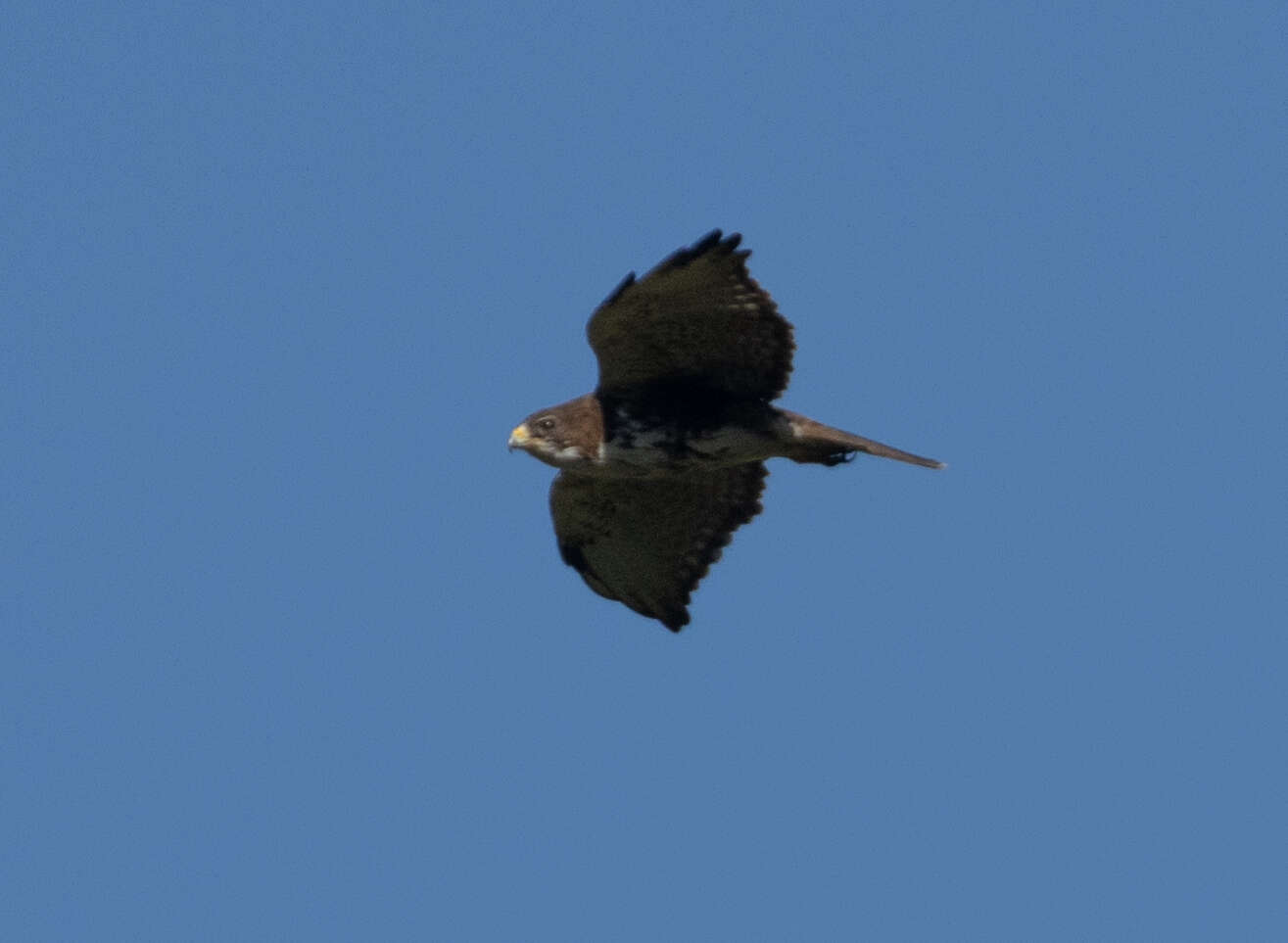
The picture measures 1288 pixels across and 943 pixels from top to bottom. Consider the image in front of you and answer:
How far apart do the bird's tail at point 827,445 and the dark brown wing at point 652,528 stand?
1.15 m

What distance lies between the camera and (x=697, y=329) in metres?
13.1

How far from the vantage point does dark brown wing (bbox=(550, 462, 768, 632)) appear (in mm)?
14484

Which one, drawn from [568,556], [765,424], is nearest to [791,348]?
[765,424]

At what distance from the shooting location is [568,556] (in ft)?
48.3

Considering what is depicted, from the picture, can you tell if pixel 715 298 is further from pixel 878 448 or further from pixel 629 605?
pixel 629 605

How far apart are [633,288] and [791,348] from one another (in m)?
1.01

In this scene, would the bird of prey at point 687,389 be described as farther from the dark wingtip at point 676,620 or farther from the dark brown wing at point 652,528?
the dark wingtip at point 676,620

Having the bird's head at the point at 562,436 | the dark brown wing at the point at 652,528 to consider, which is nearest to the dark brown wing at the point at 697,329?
the bird's head at the point at 562,436

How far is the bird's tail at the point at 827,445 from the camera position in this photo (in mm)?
13070

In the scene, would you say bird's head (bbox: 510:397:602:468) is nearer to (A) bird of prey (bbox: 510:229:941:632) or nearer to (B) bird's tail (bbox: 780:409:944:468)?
(A) bird of prey (bbox: 510:229:941:632)

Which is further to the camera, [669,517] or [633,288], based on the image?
[669,517]

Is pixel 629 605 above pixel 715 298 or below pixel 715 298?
below

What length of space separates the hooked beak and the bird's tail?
55.8 inches

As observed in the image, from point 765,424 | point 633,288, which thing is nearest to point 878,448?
point 765,424
